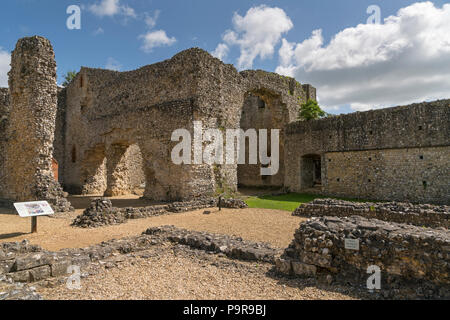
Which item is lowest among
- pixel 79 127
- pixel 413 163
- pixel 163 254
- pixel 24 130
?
pixel 163 254

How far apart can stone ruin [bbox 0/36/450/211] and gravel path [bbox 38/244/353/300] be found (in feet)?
28.4

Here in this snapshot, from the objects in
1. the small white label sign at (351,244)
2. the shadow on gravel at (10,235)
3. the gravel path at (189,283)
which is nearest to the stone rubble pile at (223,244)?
the gravel path at (189,283)

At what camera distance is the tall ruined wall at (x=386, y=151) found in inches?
498

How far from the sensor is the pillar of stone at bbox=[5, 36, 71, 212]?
1249cm

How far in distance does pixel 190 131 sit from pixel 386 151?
1024 centimetres

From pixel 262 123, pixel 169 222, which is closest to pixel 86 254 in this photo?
pixel 169 222

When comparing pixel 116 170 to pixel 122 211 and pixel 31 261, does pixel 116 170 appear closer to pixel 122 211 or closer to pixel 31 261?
pixel 122 211

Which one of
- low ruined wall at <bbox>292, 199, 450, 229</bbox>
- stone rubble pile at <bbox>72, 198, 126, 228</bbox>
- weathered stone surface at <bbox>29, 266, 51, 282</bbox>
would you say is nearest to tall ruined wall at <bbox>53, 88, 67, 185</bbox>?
stone rubble pile at <bbox>72, 198, 126, 228</bbox>

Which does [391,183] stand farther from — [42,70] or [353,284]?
[42,70]

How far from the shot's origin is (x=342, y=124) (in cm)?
1579

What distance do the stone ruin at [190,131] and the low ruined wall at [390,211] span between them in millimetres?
4965

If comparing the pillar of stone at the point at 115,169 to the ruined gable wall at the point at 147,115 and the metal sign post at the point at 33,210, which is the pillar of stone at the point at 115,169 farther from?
the metal sign post at the point at 33,210

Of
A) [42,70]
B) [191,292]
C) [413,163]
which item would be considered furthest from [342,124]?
[42,70]

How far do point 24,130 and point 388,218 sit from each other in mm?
15667
